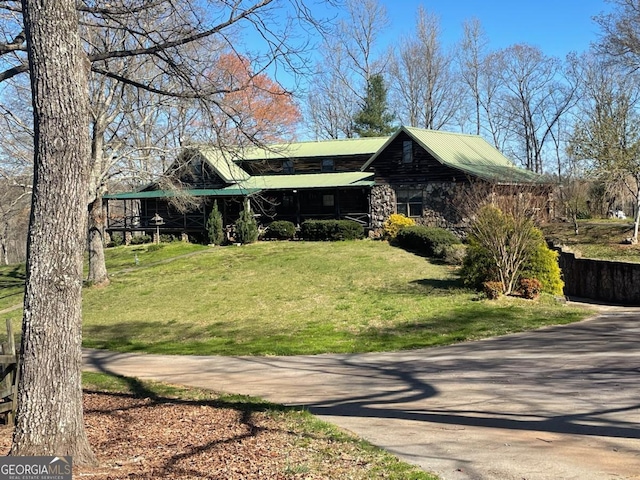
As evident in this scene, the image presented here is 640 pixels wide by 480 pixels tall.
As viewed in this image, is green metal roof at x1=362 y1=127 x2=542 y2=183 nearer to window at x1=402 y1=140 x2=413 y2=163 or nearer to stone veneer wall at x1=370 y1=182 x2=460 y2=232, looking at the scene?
window at x1=402 y1=140 x2=413 y2=163

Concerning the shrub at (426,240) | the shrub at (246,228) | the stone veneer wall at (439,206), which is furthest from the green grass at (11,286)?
the stone veneer wall at (439,206)

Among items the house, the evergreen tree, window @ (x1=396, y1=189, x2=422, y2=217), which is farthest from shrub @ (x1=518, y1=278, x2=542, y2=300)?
the evergreen tree

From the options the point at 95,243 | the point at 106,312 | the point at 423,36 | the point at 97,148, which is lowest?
the point at 106,312

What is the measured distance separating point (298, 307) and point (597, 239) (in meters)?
19.2

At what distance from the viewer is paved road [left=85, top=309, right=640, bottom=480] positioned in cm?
593

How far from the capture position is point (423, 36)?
6106 centimetres

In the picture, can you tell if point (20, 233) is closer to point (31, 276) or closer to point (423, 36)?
point (423, 36)

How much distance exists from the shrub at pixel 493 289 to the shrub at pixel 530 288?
0.72 meters

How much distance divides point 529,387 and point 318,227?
27.1m

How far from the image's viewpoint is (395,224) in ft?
113

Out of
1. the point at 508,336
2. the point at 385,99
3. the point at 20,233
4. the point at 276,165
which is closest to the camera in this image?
the point at 508,336

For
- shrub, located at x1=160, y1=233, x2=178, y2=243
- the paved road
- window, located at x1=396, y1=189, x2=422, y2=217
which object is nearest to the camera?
the paved road

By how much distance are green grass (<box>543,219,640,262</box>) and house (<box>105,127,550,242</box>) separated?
221cm

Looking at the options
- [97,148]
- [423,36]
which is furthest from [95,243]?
[423,36]
